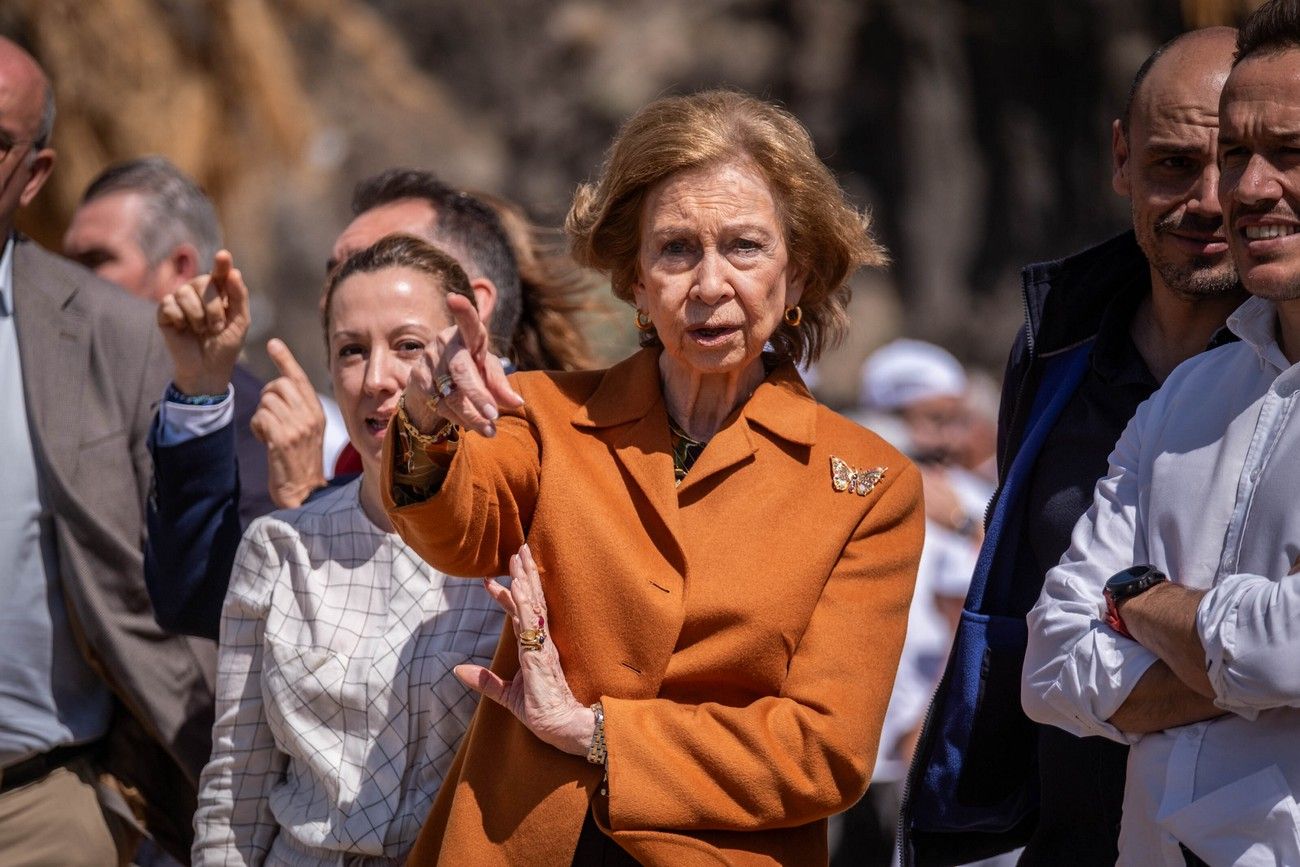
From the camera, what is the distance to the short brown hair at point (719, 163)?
2609 mm

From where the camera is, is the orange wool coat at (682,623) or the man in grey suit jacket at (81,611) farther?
the man in grey suit jacket at (81,611)

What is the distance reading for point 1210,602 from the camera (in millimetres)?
2059

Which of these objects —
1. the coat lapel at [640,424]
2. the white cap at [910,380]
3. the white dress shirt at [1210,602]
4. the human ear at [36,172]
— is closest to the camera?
the white dress shirt at [1210,602]

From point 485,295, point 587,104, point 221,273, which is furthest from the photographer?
point 587,104

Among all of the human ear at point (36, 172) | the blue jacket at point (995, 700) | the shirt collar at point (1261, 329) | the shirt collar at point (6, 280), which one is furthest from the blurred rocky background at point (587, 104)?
the shirt collar at point (1261, 329)

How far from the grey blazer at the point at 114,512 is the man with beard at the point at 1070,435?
1547mm

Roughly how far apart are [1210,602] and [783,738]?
2.08ft

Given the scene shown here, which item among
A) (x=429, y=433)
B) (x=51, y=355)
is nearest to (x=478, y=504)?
(x=429, y=433)

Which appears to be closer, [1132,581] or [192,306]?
[1132,581]

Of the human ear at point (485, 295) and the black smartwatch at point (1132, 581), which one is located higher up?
the human ear at point (485, 295)

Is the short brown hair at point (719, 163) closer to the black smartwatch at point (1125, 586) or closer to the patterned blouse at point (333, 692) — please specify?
the patterned blouse at point (333, 692)

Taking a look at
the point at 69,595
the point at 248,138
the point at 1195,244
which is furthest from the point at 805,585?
the point at 248,138

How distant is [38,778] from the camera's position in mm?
3373

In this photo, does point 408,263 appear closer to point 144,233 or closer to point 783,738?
point 783,738
